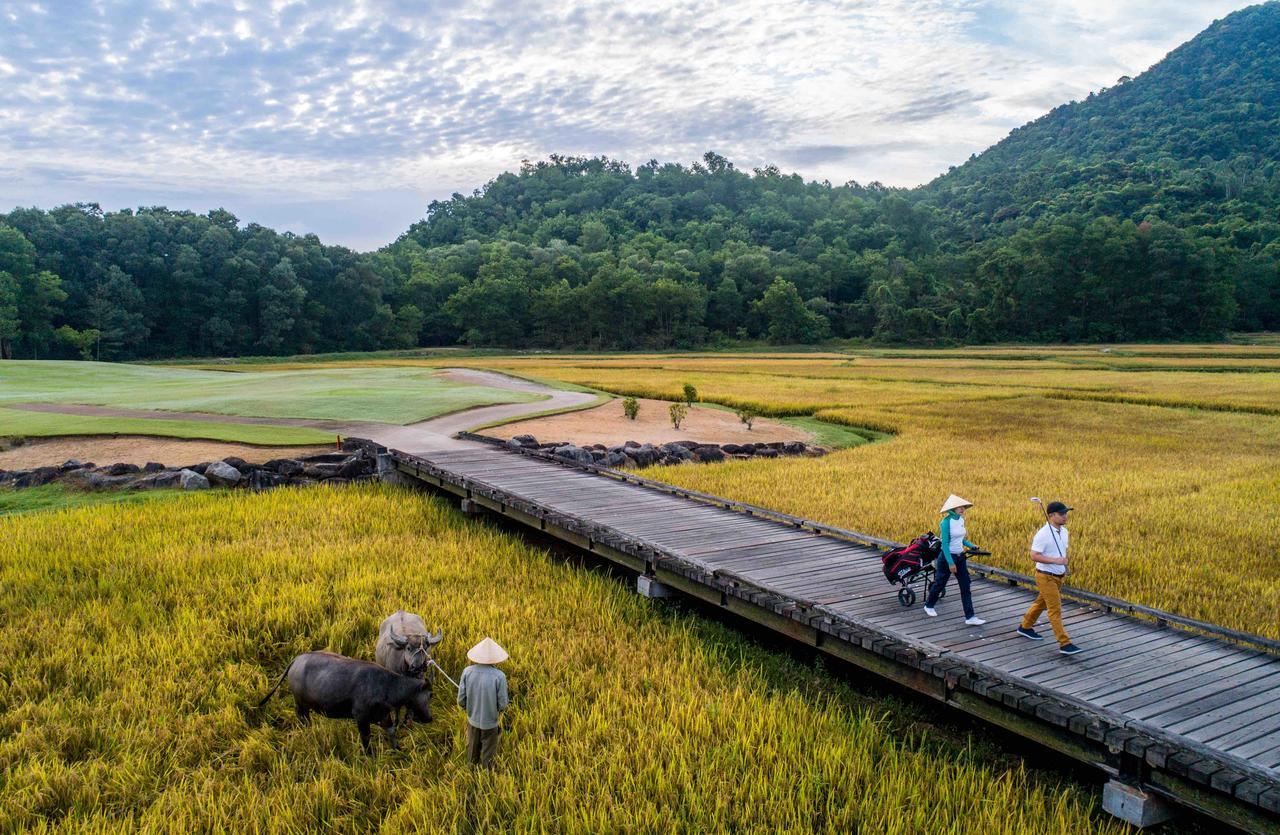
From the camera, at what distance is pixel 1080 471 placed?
20094 millimetres

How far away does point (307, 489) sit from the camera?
Answer: 16.7 metres

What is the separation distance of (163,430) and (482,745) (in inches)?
788

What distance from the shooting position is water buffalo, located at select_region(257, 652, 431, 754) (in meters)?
6.88

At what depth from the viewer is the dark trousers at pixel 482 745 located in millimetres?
6457

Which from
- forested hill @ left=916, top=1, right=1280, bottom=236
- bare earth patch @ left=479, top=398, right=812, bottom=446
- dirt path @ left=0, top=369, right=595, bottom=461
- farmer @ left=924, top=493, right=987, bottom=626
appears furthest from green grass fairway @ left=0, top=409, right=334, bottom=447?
forested hill @ left=916, top=1, right=1280, bottom=236

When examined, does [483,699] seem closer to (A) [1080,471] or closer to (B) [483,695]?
(B) [483,695]

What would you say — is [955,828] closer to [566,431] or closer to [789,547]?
[789,547]

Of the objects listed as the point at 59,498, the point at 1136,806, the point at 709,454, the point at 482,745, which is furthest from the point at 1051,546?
the point at 59,498

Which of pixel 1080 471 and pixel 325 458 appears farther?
pixel 1080 471

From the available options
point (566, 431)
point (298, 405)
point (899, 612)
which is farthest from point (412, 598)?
point (298, 405)

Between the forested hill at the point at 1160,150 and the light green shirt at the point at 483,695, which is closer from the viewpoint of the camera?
the light green shirt at the point at 483,695

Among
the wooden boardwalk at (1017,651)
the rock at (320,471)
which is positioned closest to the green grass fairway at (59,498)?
the rock at (320,471)

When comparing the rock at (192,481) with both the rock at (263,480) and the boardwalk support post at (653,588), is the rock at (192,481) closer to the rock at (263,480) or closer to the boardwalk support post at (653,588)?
the rock at (263,480)

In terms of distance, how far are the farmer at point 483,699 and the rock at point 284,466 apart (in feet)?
42.7
